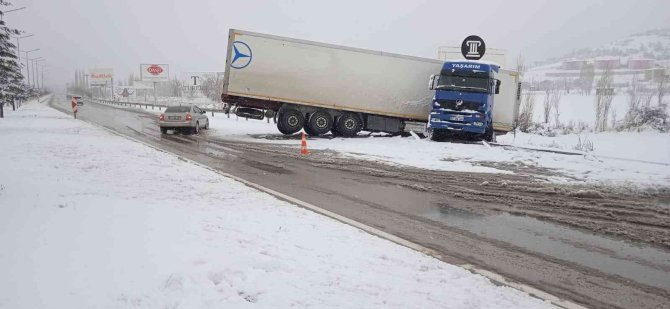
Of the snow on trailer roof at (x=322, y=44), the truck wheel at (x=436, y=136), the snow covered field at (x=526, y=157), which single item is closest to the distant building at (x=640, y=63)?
the snow covered field at (x=526, y=157)

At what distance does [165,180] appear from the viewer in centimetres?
866

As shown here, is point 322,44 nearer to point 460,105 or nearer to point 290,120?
point 290,120

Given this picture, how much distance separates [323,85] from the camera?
64.6 ft

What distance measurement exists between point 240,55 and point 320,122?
15.2 feet

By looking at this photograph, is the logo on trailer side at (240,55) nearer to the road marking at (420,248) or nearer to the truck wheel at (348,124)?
the truck wheel at (348,124)

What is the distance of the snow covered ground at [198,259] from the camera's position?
11.8ft

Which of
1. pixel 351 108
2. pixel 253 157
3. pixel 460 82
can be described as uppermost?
pixel 460 82

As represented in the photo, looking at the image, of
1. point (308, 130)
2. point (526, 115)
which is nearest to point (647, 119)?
point (526, 115)

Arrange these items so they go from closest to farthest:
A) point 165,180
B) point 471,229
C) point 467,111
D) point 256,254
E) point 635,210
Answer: point 256,254, point 471,229, point 635,210, point 165,180, point 467,111

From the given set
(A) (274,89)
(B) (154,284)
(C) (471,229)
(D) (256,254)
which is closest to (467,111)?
(A) (274,89)

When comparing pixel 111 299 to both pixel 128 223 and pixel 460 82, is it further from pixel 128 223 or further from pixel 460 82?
pixel 460 82

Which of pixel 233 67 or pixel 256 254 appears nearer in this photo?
pixel 256 254

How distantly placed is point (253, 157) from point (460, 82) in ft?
30.3

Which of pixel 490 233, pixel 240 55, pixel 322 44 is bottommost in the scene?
pixel 490 233
